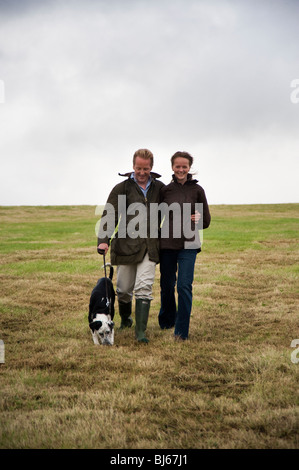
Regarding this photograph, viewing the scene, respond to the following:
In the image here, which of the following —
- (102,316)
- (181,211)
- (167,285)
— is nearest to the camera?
(102,316)

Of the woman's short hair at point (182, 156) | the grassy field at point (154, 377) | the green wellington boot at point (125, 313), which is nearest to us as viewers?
the grassy field at point (154, 377)

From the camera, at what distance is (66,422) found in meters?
3.93

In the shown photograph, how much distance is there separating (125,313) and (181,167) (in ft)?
8.46

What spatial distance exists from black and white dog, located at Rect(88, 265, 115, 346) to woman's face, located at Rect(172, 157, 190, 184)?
194cm

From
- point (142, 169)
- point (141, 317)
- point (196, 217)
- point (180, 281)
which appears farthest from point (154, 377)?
point (142, 169)

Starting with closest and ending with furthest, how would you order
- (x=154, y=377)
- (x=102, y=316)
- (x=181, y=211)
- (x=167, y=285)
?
(x=154, y=377)
(x=102, y=316)
(x=181, y=211)
(x=167, y=285)

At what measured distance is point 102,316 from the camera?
641 centimetres

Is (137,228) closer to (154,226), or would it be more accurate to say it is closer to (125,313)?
(154,226)

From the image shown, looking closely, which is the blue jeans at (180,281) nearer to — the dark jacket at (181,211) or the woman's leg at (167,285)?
the woman's leg at (167,285)

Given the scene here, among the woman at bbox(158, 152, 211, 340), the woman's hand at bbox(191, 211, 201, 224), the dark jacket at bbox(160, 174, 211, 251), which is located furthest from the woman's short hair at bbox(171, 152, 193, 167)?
the woman's hand at bbox(191, 211, 201, 224)

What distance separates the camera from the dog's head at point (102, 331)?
6245mm

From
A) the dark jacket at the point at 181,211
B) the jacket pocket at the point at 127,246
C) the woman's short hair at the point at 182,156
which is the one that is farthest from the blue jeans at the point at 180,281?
the woman's short hair at the point at 182,156

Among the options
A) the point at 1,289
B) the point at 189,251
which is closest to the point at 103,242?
the point at 189,251
